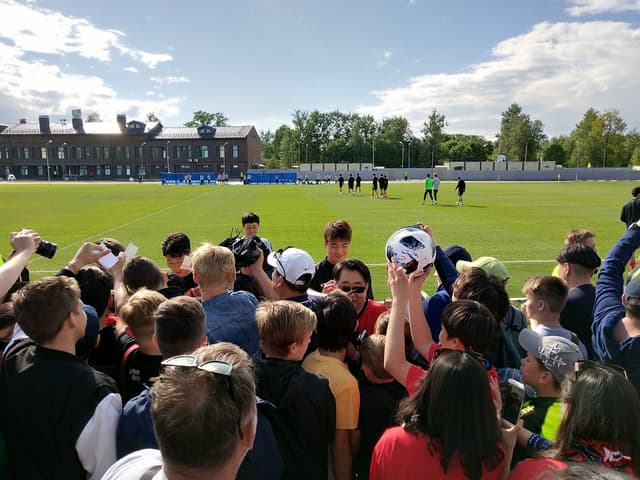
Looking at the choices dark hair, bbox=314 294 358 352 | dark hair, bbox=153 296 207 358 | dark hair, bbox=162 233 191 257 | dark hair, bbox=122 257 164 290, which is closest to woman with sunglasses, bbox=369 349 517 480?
dark hair, bbox=314 294 358 352

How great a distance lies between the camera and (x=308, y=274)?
3576mm

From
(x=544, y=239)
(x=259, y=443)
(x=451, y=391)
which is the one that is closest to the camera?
(x=451, y=391)

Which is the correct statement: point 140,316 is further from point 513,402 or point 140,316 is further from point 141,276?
point 513,402

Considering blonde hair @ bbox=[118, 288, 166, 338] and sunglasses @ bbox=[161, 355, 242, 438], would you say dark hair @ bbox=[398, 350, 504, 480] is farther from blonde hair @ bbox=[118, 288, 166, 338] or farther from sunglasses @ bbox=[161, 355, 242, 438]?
blonde hair @ bbox=[118, 288, 166, 338]

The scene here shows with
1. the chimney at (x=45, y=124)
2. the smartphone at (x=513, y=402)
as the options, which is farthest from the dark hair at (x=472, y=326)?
the chimney at (x=45, y=124)

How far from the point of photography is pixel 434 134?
113m

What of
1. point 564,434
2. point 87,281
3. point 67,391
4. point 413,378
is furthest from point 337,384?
point 87,281

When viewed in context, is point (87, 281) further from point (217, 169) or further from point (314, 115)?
point (314, 115)

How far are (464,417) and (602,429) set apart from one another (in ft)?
1.78

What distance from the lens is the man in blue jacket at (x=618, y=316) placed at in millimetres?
2605

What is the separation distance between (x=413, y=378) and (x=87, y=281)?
2801 mm

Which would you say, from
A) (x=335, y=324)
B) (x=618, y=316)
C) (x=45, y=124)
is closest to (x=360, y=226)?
(x=618, y=316)

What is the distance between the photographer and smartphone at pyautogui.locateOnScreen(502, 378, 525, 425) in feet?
6.73

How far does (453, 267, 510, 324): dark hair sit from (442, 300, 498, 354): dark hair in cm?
51
